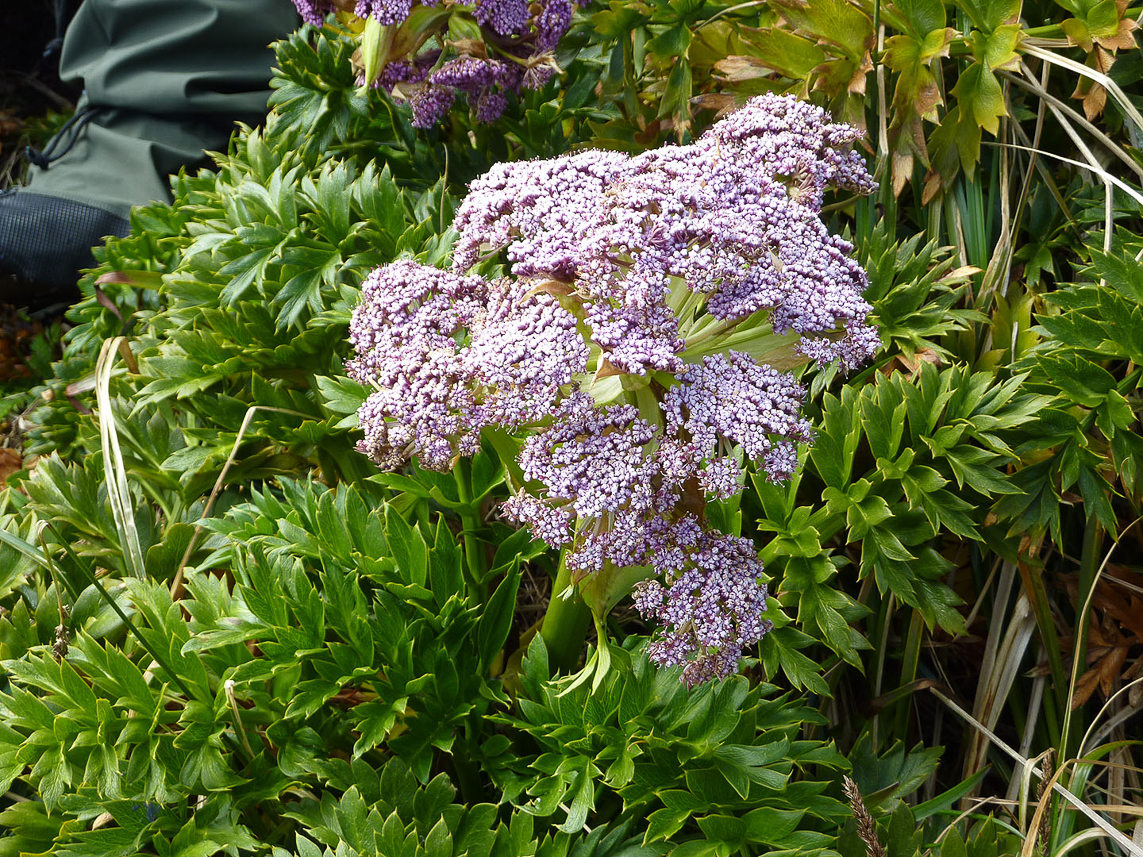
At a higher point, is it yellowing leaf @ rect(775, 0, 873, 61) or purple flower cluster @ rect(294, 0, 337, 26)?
purple flower cluster @ rect(294, 0, 337, 26)

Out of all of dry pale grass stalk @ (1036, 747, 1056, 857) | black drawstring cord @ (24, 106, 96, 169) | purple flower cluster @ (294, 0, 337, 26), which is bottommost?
dry pale grass stalk @ (1036, 747, 1056, 857)

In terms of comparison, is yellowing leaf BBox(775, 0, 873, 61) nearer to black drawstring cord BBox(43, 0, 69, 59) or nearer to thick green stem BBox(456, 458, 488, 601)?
thick green stem BBox(456, 458, 488, 601)

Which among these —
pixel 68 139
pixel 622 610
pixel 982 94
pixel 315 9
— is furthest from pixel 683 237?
pixel 68 139

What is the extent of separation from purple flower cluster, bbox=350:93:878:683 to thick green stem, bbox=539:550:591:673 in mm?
203

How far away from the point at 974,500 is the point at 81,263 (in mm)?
3698

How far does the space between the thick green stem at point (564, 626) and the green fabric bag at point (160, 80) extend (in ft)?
10.5

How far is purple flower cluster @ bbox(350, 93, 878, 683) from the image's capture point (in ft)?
A: 4.77

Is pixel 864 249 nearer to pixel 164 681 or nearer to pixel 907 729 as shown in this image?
pixel 907 729

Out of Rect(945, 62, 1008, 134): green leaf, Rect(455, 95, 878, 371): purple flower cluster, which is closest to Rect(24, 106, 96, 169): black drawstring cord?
Rect(455, 95, 878, 371): purple flower cluster

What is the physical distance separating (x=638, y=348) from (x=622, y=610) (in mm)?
1208

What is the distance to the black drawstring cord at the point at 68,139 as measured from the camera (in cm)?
425

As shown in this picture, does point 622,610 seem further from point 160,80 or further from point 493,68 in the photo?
point 160,80

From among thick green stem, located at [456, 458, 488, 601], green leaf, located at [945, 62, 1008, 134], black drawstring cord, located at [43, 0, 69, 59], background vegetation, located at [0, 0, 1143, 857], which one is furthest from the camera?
black drawstring cord, located at [43, 0, 69, 59]

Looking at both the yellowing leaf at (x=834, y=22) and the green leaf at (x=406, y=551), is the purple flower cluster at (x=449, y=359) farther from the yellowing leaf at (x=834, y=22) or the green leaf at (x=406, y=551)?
the yellowing leaf at (x=834, y=22)
